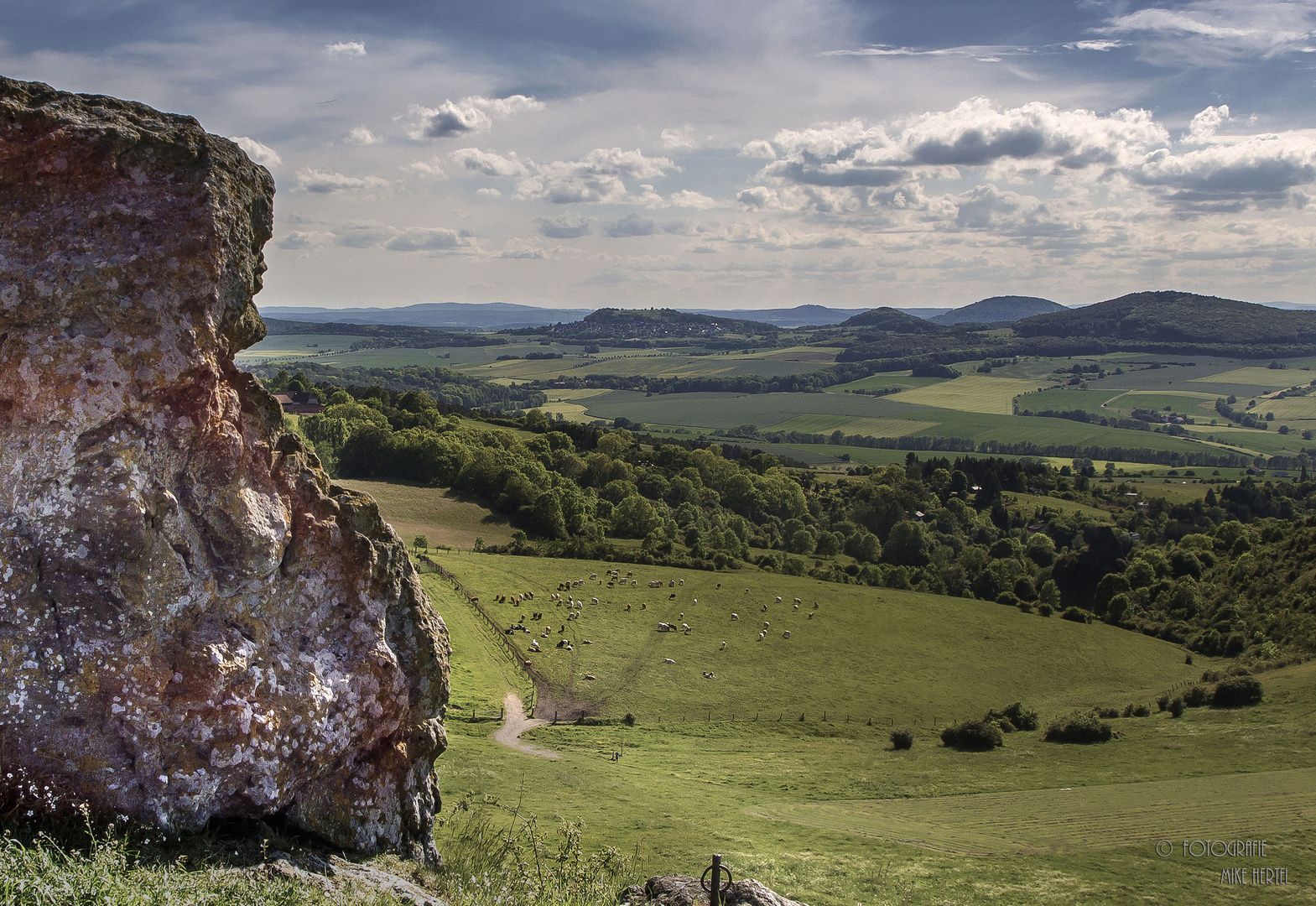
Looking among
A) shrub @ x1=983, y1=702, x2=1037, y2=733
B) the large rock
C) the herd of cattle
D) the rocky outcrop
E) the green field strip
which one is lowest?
shrub @ x1=983, y1=702, x2=1037, y2=733

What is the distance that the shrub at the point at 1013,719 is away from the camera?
5328cm

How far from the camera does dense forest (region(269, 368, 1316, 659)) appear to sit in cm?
9181

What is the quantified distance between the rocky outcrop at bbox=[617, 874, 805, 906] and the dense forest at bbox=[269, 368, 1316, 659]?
208ft

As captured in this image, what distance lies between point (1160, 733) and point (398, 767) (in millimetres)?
52881

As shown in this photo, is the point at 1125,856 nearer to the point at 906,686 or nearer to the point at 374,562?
the point at 374,562

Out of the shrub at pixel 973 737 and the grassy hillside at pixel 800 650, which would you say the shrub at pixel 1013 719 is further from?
the shrub at pixel 973 737

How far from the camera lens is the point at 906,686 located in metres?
61.4

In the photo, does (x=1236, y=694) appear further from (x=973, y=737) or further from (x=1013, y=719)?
(x=973, y=737)

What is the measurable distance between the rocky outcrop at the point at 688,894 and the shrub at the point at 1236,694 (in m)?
56.0

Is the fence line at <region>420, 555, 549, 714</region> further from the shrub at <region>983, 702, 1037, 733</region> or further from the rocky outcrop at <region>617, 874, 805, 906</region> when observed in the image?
the rocky outcrop at <region>617, 874, 805, 906</region>

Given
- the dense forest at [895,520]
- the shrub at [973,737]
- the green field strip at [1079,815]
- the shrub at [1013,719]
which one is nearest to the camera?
the green field strip at [1079,815]

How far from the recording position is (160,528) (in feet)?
35.3

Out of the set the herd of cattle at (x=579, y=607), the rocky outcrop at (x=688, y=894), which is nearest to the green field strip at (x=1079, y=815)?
the rocky outcrop at (x=688, y=894)

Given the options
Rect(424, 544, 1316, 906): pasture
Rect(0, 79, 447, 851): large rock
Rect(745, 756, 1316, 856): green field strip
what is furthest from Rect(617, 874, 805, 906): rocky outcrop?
Rect(745, 756, 1316, 856): green field strip
